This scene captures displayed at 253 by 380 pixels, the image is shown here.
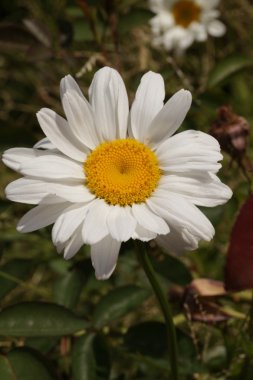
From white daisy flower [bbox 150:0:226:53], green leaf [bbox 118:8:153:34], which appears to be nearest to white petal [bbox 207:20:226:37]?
white daisy flower [bbox 150:0:226:53]

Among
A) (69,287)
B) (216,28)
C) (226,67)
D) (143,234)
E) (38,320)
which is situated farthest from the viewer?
(216,28)

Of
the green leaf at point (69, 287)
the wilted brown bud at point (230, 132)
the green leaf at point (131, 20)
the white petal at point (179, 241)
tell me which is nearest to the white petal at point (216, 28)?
the green leaf at point (131, 20)

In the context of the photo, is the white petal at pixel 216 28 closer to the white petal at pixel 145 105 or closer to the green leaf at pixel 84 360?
the white petal at pixel 145 105

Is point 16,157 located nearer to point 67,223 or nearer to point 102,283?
point 67,223

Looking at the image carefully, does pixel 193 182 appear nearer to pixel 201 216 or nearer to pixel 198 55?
pixel 201 216

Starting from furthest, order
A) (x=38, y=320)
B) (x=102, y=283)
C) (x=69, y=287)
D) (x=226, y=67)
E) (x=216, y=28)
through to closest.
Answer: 1. (x=216, y=28)
2. (x=226, y=67)
3. (x=102, y=283)
4. (x=69, y=287)
5. (x=38, y=320)

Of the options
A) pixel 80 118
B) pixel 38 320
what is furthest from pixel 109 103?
pixel 38 320

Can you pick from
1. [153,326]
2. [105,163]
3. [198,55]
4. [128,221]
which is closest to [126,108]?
[105,163]
